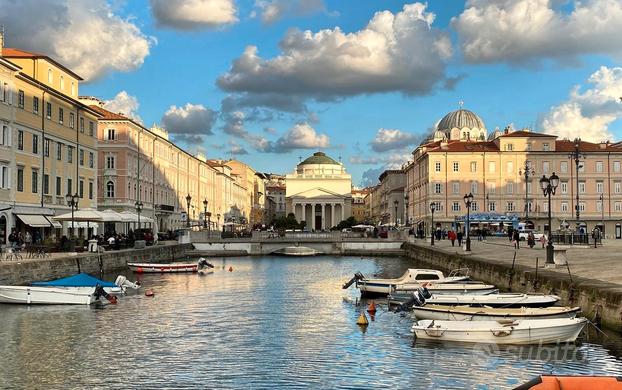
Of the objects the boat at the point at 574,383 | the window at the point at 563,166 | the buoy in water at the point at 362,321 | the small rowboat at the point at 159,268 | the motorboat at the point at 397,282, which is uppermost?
the window at the point at 563,166

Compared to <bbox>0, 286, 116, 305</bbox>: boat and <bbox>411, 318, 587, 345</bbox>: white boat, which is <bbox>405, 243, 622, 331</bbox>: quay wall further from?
<bbox>0, 286, 116, 305</bbox>: boat

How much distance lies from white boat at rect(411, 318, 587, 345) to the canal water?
1.53 feet

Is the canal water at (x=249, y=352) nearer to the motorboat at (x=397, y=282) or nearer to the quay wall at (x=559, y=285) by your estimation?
the quay wall at (x=559, y=285)

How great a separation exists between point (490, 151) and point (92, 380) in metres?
104

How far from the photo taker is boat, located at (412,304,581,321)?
22438mm

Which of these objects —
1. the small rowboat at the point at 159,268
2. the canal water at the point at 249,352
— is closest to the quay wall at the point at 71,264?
the small rowboat at the point at 159,268

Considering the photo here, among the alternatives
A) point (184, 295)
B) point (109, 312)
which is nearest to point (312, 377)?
point (109, 312)

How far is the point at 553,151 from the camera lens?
11450 centimetres

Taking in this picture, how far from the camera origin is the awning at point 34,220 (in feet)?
173

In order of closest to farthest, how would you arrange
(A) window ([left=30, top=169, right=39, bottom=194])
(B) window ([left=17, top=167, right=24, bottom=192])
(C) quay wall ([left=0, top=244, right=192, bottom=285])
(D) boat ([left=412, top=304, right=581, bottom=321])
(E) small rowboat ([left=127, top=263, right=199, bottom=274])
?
(D) boat ([left=412, top=304, right=581, bottom=321]), (C) quay wall ([left=0, top=244, right=192, bottom=285]), (B) window ([left=17, top=167, right=24, bottom=192]), (E) small rowboat ([left=127, top=263, right=199, bottom=274]), (A) window ([left=30, top=169, right=39, bottom=194])

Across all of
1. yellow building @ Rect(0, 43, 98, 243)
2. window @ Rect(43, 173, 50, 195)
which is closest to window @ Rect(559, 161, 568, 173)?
yellow building @ Rect(0, 43, 98, 243)

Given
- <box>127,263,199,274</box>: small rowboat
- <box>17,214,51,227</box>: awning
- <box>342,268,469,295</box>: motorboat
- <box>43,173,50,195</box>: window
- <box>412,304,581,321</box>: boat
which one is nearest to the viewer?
<box>412,304,581,321</box>: boat

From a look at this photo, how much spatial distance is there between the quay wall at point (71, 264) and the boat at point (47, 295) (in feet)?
9.90

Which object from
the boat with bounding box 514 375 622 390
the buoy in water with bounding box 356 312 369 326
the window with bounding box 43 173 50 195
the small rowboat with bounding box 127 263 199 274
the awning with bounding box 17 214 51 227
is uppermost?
the window with bounding box 43 173 50 195
